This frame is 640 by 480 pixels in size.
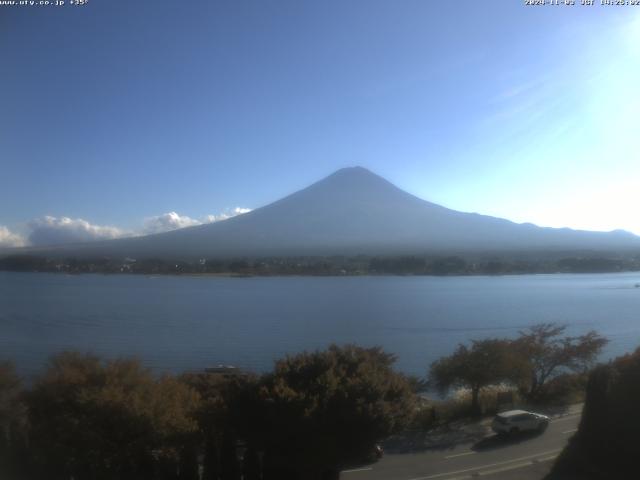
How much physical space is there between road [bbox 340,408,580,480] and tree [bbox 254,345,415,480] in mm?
836

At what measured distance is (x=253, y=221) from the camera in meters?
56.3

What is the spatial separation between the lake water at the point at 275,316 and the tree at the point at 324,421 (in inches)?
323

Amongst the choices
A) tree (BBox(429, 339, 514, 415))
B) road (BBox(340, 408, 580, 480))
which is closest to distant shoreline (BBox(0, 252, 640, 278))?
tree (BBox(429, 339, 514, 415))

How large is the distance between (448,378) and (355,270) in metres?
32.7

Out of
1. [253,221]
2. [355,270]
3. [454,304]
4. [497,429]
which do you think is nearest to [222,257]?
[355,270]

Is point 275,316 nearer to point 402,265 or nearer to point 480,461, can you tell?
point 402,265

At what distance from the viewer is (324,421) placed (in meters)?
5.29

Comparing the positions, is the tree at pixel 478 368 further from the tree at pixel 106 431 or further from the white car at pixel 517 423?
the tree at pixel 106 431

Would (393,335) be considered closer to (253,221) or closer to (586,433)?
(586,433)

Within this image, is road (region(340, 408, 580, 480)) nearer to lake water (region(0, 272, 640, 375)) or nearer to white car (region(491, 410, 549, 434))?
white car (region(491, 410, 549, 434))

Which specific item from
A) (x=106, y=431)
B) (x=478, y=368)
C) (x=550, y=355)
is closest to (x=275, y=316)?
(x=550, y=355)

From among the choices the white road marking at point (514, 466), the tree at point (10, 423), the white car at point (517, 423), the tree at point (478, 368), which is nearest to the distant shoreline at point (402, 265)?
the tree at point (478, 368)

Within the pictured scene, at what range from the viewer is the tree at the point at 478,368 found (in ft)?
34.8

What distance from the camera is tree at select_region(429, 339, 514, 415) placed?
1060 centimetres
